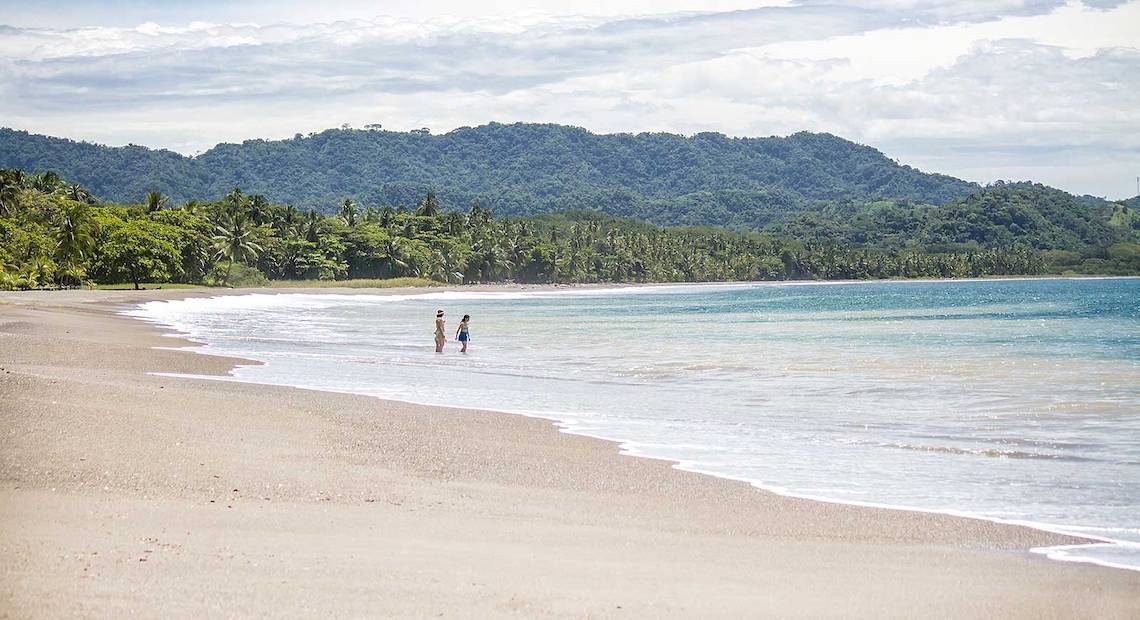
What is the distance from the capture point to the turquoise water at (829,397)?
33.5 feet

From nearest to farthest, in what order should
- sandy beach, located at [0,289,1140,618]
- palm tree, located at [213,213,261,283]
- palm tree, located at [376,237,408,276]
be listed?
sandy beach, located at [0,289,1140,618] → palm tree, located at [213,213,261,283] → palm tree, located at [376,237,408,276]

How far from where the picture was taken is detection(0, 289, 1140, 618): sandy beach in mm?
5730

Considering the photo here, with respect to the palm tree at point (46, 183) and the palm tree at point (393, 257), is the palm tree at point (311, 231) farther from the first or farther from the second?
the palm tree at point (46, 183)

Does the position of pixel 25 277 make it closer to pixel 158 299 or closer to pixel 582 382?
pixel 158 299

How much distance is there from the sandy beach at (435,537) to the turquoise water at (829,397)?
104cm

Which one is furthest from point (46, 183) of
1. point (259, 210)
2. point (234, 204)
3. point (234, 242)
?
point (259, 210)

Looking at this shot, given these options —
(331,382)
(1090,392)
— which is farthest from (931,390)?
(331,382)

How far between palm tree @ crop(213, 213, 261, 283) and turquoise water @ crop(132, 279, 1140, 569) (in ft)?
211

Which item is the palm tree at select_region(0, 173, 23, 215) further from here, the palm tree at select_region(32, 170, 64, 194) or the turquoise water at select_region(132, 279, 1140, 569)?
the turquoise water at select_region(132, 279, 1140, 569)

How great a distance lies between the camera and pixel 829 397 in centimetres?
1872

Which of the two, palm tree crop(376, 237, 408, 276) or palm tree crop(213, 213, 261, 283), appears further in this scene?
palm tree crop(376, 237, 408, 276)

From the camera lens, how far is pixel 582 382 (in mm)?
21234

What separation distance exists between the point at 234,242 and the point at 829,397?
9230 centimetres

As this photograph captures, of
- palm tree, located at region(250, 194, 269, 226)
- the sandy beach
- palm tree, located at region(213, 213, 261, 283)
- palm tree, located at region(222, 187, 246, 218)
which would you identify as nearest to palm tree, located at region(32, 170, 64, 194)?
palm tree, located at region(213, 213, 261, 283)
